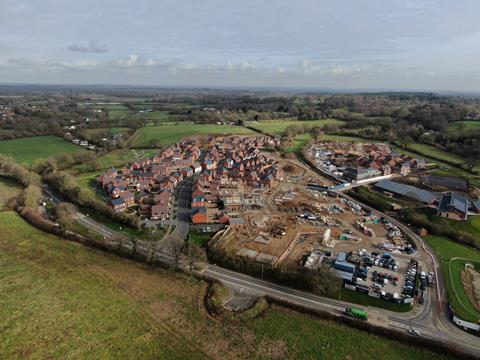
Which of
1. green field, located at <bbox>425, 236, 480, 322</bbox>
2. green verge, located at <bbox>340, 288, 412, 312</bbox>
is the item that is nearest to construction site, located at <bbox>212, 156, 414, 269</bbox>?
green field, located at <bbox>425, 236, 480, 322</bbox>

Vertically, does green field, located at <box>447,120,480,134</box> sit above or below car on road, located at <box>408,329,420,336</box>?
above

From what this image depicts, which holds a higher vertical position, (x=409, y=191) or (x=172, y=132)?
(x=172, y=132)

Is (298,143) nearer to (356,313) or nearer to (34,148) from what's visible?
(356,313)

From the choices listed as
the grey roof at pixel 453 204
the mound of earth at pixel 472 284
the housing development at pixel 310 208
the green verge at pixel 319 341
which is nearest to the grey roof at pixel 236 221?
the housing development at pixel 310 208

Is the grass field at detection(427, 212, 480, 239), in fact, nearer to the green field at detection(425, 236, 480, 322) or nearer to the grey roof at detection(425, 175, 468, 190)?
the green field at detection(425, 236, 480, 322)

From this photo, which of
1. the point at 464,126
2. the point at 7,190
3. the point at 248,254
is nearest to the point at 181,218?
the point at 248,254

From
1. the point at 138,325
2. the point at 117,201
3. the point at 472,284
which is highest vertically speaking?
the point at 117,201

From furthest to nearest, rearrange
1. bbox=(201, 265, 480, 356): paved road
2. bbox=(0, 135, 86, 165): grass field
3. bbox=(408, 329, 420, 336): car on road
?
bbox=(0, 135, 86, 165): grass field
bbox=(408, 329, 420, 336): car on road
bbox=(201, 265, 480, 356): paved road
